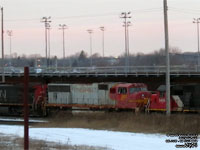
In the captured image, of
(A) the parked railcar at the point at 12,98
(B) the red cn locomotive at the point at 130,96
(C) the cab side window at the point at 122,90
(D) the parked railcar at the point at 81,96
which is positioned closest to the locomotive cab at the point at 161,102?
(B) the red cn locomotive at the point at 130,96

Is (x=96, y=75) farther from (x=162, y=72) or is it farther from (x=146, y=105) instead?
(x=146, y=105)

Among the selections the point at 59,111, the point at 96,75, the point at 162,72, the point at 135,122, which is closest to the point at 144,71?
the point at 162,72

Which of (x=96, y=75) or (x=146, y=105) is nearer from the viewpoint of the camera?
(x=146, y=105)

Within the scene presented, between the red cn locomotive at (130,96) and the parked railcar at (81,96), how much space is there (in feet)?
3.22

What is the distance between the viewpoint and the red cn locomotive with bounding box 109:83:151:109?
34.2m

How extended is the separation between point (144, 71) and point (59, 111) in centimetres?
1365

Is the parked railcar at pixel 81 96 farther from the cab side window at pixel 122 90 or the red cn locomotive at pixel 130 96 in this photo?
the cab side window at pixel 122 90

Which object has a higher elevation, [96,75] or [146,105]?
[96,75]

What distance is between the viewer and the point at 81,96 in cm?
3894

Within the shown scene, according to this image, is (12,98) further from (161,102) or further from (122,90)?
(161,102)

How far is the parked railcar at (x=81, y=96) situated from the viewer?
36969 mm

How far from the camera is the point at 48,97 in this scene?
134ft

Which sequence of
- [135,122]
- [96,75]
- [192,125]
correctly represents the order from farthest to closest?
1. [96,75]
2. [135,122]
3. [192,125]

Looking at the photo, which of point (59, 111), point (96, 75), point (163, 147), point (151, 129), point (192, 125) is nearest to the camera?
point (163, 147)
